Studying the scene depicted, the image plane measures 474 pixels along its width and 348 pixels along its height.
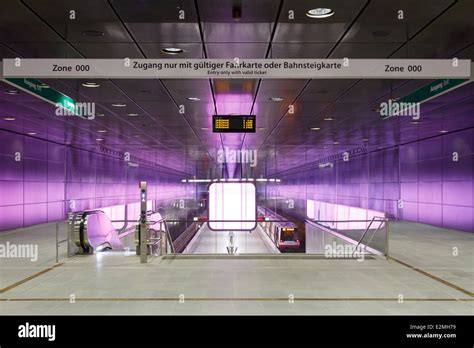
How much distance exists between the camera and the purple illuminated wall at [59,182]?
15828 millimetres

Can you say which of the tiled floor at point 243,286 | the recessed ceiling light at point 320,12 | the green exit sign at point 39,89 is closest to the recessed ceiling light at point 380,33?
the recessed ceiling light at point 320,12

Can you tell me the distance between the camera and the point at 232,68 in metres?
5.48

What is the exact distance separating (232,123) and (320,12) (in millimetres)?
4532

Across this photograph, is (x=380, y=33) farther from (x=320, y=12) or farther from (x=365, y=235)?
(x=365, y=235)

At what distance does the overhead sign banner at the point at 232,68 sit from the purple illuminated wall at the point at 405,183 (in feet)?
36.0

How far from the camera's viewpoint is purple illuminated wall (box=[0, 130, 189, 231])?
15.8 m

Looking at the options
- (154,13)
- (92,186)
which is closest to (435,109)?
(154,13)

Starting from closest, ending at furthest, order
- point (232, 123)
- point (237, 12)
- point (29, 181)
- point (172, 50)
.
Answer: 1. point (237, 12)
2. point (172, 50)
3. point (232, 123)
4. point (29, 181)

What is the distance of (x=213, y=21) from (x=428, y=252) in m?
8.17

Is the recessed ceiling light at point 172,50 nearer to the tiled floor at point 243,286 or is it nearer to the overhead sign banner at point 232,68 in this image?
the overhead sign banner at point 232,68

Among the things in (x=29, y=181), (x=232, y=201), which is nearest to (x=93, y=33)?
(x=232, y=201)

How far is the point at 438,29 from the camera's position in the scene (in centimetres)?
560

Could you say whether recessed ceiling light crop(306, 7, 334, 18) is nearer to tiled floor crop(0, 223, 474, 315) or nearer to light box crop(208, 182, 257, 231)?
tiled floor crop(0, 223, 474, 315)
